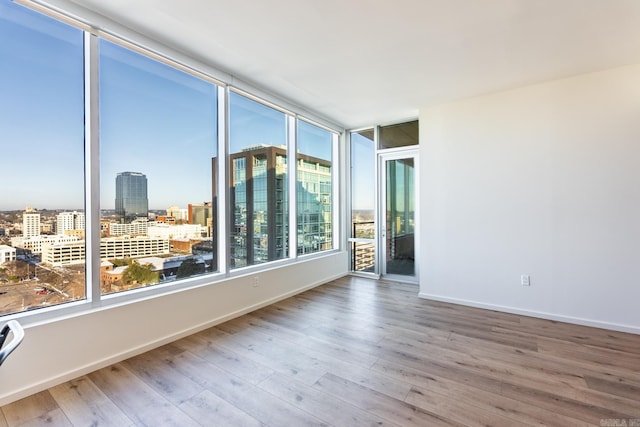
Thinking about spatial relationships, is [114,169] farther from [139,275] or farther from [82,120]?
[139,275]

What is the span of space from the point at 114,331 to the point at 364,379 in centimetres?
215

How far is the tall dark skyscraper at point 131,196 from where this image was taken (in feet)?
8.71

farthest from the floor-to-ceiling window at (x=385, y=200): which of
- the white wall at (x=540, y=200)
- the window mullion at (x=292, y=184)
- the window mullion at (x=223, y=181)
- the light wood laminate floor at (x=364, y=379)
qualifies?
the window mullion at (x=223, y=181)

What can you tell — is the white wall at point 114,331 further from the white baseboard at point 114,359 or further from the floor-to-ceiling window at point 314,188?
the floor-to-ceiling window at point 314,188

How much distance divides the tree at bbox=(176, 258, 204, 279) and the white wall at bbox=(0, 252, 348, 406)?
232 millimetres

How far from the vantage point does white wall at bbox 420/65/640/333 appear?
10.2 feet

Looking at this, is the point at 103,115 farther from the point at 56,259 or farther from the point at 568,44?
the point at 568,44

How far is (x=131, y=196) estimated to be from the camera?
2732 mm

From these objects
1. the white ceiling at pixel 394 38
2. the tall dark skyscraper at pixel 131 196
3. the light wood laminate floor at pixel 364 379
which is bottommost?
the light wood laminate floor at pixel 364 379

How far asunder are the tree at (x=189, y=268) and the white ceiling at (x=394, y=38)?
7.30ft

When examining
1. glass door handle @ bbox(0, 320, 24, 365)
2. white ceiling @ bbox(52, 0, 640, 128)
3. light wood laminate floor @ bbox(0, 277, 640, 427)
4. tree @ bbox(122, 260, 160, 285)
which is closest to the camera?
glass door handle @ bbox(0, 320, 24, 365)

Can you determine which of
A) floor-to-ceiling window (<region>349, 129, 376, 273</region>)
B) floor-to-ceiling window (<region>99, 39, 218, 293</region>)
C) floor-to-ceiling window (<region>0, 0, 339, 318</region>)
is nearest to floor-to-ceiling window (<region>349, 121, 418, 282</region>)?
floor-to-ceiling window (<region>349, 129, 376, 273</region>)

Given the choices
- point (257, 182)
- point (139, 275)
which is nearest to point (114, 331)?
point (139, 275)

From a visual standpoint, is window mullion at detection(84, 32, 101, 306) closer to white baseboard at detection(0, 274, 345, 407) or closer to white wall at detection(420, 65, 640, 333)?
white baseboard at detection(0, 274, 345, 407)
